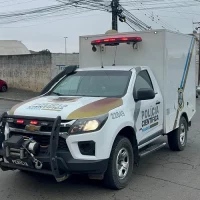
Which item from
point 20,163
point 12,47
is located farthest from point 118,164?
point 12,47

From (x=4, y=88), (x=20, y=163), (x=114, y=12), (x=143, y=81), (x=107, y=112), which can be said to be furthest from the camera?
(x=4, y=88)

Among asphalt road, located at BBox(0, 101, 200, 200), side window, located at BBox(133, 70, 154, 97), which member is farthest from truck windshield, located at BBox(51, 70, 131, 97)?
asphalt road, located at BBox(0, 101, 200, 200)

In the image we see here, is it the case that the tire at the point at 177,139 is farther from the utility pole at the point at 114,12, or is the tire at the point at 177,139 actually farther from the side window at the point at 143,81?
the utility pole at the point at 114,12

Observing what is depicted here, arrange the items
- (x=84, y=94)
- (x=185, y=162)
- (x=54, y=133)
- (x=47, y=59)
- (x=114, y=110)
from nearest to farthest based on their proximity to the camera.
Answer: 1. (x=54, y=133)
2. (x=114, y=110)
3. (x=84, y=94)
4. (x=185, y=162)
5. (x=47, y=59)

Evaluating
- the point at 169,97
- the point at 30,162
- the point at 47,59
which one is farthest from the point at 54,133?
the point at 47,59

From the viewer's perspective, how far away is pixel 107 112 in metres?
4.81

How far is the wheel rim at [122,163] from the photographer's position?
16.8 ft

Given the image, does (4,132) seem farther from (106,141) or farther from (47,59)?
(47,59)

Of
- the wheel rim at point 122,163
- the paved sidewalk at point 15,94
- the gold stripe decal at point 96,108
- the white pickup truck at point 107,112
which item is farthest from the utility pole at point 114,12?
the wheel rim at point 122,163

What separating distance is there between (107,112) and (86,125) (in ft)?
1.32

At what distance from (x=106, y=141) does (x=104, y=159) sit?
0.25 meters

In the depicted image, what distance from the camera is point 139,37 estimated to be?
6.78 m

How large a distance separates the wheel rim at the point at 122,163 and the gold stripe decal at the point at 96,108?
713 millimetres

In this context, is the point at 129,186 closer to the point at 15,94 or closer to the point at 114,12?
the point at 114,12
